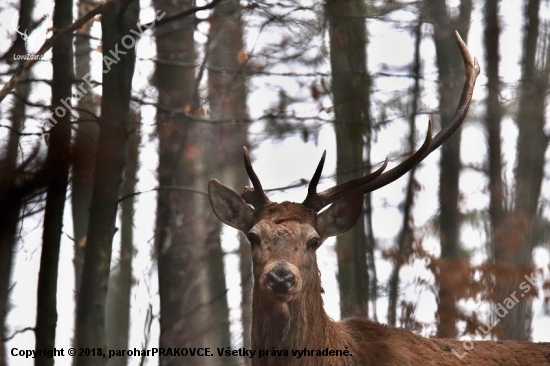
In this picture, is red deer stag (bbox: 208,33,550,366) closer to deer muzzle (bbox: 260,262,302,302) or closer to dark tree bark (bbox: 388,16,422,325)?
deer muzzle (bbox: 260,262,302,302)

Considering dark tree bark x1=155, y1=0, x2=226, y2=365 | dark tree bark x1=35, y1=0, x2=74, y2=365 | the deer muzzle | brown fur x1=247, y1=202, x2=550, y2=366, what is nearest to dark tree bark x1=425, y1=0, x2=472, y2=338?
dark tree bark x1=155, y1=0, x2=226, y2=365

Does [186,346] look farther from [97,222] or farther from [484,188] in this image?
[484,188]

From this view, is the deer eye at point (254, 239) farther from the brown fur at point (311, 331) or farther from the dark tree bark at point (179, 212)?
the dark tree bark at point (179, 212)

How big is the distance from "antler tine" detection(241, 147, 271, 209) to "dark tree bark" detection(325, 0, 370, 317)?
2.27 m

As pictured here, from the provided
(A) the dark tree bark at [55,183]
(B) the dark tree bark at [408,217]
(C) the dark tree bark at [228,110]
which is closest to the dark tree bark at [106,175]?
(A) the dark tree bark at [55,183]

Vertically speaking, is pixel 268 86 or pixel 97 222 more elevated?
pixel 268 86

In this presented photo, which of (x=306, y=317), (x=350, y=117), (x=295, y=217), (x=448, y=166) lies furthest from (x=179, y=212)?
(x=448, y=166)

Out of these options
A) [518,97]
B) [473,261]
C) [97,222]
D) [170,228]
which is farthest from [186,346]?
[518,97]

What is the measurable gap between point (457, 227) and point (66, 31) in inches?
240

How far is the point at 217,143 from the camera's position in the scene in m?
13.3

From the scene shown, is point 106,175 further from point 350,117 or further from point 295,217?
point 350,117

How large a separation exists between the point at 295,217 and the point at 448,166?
17.7 feet

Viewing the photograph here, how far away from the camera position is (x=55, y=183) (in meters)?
7.30

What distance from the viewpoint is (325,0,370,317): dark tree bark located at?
9727mm
